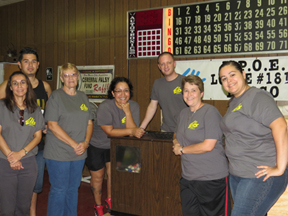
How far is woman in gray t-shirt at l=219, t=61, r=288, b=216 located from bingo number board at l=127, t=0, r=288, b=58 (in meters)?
2.00

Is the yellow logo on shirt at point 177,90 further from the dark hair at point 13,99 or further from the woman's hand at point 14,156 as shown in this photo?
the woman's hand at point 14,156

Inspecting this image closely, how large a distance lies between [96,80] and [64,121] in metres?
2.57

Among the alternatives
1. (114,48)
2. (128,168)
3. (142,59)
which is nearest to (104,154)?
(128,168)

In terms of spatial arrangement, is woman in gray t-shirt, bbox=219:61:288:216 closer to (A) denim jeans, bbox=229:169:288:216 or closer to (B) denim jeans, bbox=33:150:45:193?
(A) denim jeans, bbox=229:169:288:216

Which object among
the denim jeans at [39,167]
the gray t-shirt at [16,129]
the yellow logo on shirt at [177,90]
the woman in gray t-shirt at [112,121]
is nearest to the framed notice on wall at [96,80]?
the yellow logo on shirt at [177,90]

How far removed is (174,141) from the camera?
2.53 metres

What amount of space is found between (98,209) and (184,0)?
3.17m

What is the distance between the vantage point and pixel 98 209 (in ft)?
11.6

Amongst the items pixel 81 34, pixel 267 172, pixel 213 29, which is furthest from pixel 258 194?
pixel 81 34

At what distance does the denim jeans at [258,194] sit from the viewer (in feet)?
6.14

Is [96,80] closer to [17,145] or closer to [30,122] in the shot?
[30,122]

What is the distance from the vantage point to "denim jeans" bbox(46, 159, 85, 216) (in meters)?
2.84

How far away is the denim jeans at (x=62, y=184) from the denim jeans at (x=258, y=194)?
1.66 m

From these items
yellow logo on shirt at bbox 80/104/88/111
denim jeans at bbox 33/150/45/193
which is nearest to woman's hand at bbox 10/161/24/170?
denim jeans at bbox 33/150/45/193
